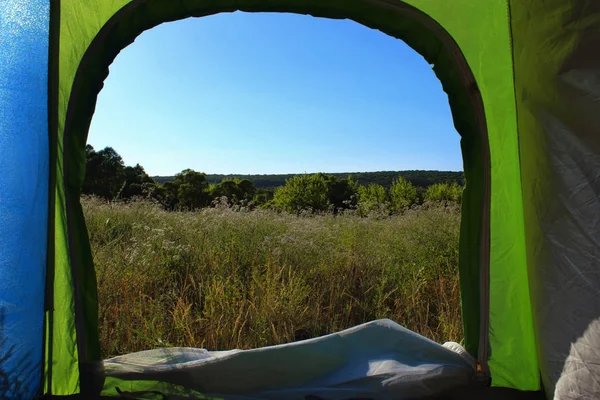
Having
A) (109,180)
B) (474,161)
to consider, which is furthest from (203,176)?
(474,161)

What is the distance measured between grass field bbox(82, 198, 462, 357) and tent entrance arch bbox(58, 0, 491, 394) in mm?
566

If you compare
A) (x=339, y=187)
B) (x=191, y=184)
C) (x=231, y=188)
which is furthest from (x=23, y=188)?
(x=191, y=184)

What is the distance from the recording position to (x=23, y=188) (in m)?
1.47

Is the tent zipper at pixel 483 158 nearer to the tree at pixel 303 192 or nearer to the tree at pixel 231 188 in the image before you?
the tree at pixel 303 192

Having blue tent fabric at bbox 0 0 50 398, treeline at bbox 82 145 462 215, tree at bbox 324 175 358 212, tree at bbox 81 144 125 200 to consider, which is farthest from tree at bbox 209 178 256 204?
blue tent fabric at bbox 0 0 50 398

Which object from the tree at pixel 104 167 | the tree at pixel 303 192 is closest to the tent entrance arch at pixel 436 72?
the tree at pixel 303 192


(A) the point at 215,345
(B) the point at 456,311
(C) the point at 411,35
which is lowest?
(A) the point at 215,345

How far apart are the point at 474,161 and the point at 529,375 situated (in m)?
0.89

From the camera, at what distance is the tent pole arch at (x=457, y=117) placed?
153 centimetres

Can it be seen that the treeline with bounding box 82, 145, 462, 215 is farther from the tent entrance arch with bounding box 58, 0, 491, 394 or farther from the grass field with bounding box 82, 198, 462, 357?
the tent entrance arch with bounding box 58, 0, 491, 394

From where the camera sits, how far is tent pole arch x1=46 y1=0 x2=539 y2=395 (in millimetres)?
1534

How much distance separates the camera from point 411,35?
1687mm

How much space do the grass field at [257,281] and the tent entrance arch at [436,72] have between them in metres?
0.57

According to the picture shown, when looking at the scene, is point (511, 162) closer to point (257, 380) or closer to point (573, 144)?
point (573, 144)
